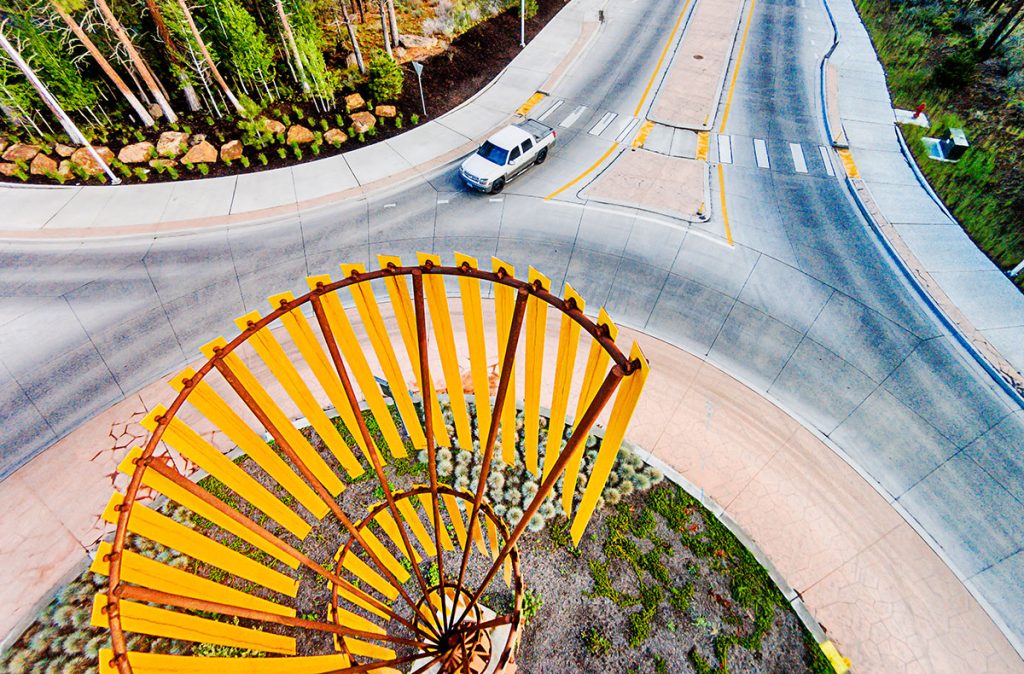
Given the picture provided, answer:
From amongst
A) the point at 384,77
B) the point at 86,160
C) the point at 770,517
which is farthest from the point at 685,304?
the point at 86,160

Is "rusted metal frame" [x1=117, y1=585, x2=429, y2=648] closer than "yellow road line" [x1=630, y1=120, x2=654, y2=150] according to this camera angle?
Yes

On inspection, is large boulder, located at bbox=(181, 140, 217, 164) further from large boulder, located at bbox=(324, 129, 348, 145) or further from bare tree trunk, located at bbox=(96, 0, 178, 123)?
large boulder, located at bbox=(324, 129, 348, 145)

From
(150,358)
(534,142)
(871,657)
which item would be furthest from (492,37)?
(871,657)

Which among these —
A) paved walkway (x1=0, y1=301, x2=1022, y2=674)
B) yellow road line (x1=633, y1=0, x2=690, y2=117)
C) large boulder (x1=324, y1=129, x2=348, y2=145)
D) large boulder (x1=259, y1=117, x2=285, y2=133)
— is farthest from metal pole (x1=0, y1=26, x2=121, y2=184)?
yellow road line (x1=633, y1=0, x2=690, y2=117)

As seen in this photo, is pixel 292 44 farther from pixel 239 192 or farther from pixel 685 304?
pixel 685 304

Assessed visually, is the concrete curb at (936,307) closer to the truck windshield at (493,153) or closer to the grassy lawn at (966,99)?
the grassy lawn at (966,99)

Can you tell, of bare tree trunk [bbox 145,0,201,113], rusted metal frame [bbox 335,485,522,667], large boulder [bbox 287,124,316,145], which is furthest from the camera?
large boulder [bbox 287,124,316,145]

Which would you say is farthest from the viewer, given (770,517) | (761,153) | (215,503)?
(761,153)
